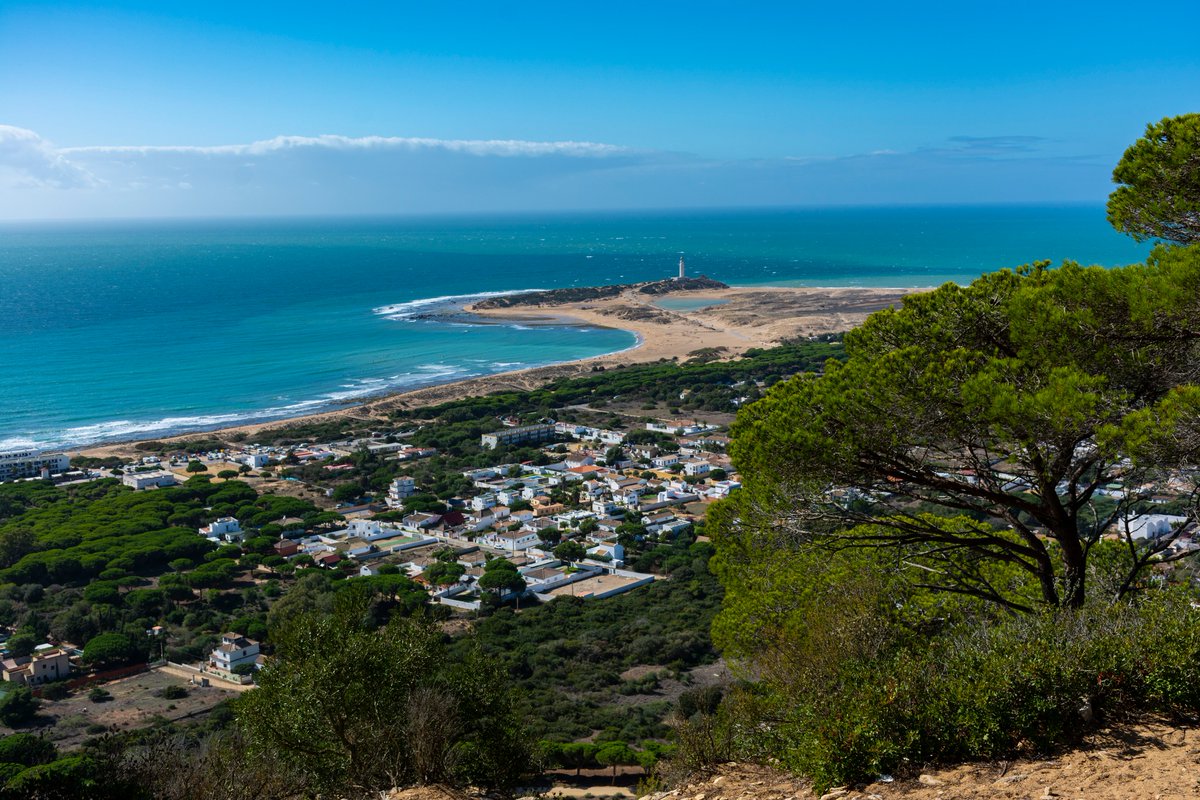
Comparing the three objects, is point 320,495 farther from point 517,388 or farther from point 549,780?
point 549,780

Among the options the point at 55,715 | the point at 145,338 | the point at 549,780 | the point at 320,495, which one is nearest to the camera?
the point at 549,780

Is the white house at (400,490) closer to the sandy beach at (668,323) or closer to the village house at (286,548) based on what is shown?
the village house at (286,548)

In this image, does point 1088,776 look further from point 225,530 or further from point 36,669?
point 225,530

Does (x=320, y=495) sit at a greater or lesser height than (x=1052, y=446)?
lesser

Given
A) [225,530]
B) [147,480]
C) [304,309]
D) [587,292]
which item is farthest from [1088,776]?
[587,292]

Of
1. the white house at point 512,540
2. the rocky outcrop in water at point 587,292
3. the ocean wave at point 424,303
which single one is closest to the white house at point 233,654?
the white house at point 512,540

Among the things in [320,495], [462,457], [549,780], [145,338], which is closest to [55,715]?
[549,780]
